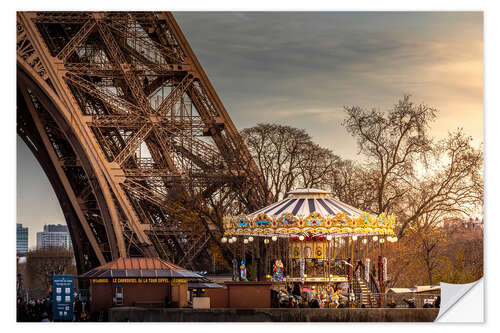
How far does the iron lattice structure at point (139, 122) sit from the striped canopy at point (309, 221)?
528 cm

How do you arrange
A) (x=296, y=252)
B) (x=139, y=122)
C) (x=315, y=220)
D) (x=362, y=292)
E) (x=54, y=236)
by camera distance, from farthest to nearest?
(x=54, y=236)
(x=139, y=122)
(x=296, y=252)
(x=362, y=292)
(x=315, y=220)

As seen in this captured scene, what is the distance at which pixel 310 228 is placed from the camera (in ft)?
92.6

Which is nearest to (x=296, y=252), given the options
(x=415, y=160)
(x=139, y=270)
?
(x=139, y=270)

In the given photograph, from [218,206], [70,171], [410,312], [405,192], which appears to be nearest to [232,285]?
[410,312]

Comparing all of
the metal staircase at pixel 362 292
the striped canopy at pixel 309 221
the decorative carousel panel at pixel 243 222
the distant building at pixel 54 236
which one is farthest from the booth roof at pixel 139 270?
the distant building at pixel 54 236

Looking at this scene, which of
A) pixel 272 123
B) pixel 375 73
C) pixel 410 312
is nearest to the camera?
pixel 410 312

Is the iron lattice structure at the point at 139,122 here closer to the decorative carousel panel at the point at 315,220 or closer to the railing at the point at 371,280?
the railing at the point at 371,280

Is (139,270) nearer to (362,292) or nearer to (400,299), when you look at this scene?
(362,292)

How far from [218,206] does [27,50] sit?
7960 mm

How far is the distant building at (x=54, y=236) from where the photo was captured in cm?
4046

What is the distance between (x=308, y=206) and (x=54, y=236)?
1647 centimetres

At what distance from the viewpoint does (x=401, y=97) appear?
111 feet

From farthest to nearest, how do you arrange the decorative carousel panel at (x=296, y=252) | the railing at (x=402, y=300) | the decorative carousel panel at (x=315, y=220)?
the decorative carousel panel at (x=296, y=252), the decorative carousel panel at (x=315, y=220), the railing at (x=402, y=300)
